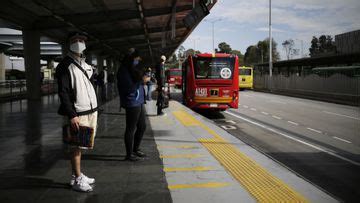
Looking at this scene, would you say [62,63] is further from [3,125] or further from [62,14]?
[62,14]

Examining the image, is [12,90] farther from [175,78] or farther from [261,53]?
[261,53]

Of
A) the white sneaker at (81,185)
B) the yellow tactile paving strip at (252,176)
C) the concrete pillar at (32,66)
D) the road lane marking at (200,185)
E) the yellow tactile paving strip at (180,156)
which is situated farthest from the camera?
the concrete pillar at (32,66)

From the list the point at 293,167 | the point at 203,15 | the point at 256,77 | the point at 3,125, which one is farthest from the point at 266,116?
the point at 256,77

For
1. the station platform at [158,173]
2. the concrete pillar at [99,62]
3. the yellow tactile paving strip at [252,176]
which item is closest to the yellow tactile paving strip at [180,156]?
the station platform at [158,173]

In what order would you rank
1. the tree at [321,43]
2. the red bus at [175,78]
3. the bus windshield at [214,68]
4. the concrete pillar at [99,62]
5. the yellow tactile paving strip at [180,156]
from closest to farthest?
1. the yellow tactile paving strip at [180,156]
2. the bus windshield at [214,68]
3. the red bus at [175,78]
4. the concrete pillar at [99,62]
5. the tree at [321,43]

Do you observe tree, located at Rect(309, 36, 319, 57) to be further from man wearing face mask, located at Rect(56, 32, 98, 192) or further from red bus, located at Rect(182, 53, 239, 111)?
man wearing face mask, located at Rect(56, 32, 98, 192)

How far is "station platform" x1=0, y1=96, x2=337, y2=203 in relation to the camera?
455 centimetres

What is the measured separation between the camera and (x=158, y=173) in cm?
554

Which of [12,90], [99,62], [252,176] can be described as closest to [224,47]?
[99,62]

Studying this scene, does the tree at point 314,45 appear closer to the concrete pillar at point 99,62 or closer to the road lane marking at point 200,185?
the concrete pillar at point 99,62

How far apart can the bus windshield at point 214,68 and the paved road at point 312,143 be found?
1.78m

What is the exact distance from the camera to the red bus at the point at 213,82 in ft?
52.4

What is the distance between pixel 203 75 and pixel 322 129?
236 inches

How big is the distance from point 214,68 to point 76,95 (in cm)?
1231
